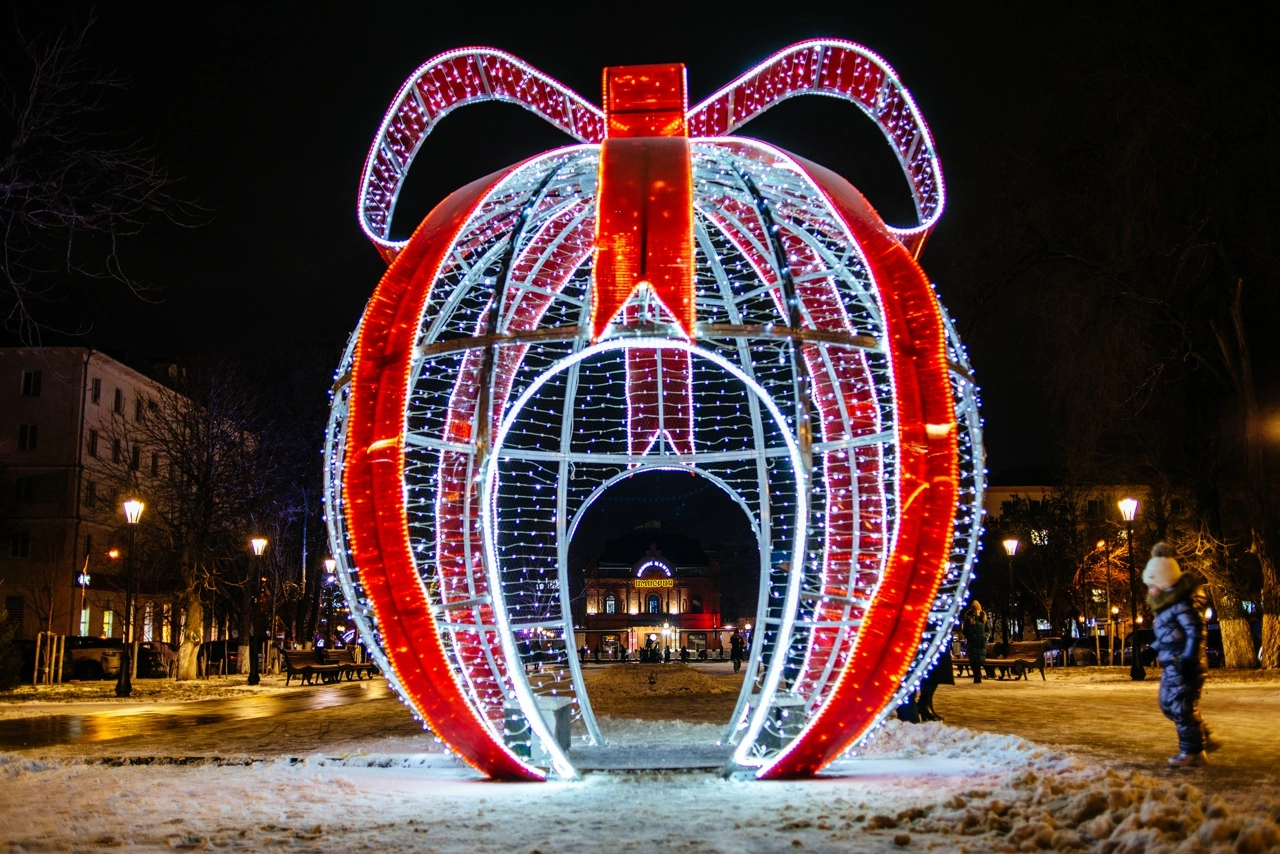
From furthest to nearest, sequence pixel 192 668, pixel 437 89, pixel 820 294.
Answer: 1. pixel 192 668
2. pixel 820 294
3. pixel 437 89

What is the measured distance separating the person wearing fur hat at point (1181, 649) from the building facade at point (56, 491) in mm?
38717

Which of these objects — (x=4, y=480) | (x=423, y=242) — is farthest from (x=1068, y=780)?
(x=4, y=480)

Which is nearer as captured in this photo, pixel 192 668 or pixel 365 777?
pixel 365 777

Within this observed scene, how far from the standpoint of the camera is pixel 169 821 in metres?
6.21

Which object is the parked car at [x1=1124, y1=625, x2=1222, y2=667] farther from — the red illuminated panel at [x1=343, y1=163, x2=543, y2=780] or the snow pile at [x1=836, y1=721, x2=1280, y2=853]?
the red illuminated panel at [x1=343, y1=163, x2=543, y2=780]

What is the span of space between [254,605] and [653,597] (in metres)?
43.4

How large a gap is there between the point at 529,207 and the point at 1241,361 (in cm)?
1745

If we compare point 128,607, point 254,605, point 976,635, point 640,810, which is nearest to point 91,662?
point 254,605

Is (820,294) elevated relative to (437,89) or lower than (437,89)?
lower

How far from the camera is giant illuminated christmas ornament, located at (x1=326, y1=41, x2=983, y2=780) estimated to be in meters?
7.18

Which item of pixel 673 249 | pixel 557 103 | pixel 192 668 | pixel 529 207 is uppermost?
pixel 557 103

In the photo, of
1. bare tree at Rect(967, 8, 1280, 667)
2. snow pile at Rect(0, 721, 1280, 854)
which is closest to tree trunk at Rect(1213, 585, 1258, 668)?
bare tree at Rect(967, 8, 1280, 667)

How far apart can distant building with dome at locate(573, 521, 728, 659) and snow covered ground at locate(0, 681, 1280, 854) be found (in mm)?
63701

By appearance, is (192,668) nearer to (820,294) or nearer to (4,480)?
(4,480)
